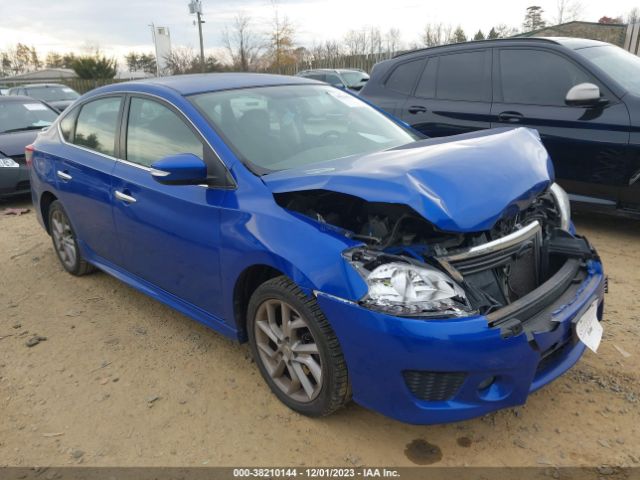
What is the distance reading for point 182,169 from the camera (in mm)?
2689

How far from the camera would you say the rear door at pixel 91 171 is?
369cm

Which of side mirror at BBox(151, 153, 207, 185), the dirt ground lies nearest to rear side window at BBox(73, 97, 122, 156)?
side mirror at BBox(151, 153, 207, 185)

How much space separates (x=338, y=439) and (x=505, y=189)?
1379 mm

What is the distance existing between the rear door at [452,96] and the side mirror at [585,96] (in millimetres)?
887

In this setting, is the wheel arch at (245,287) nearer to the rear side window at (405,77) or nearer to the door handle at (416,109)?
the door handle at (416,109)

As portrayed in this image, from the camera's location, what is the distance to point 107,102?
154 inches

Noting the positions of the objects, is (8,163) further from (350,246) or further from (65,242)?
(350,246)

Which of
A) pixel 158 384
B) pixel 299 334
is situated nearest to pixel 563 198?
pixel 299 334

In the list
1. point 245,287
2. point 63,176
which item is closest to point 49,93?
point 63,176

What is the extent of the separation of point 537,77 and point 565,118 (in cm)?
57

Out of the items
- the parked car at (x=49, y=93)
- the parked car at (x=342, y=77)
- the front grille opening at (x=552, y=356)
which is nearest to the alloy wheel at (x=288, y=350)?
the front grille opening at (x=552, y=356)

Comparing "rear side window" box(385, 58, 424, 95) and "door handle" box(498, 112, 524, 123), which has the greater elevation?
"rear side window" box(385, 58, 424, 95)

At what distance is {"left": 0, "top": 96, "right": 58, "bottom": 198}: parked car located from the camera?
7312 mm

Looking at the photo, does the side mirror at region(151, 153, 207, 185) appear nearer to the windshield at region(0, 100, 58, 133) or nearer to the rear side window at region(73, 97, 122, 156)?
the rear side window at region(73, 97, 122, 156)
